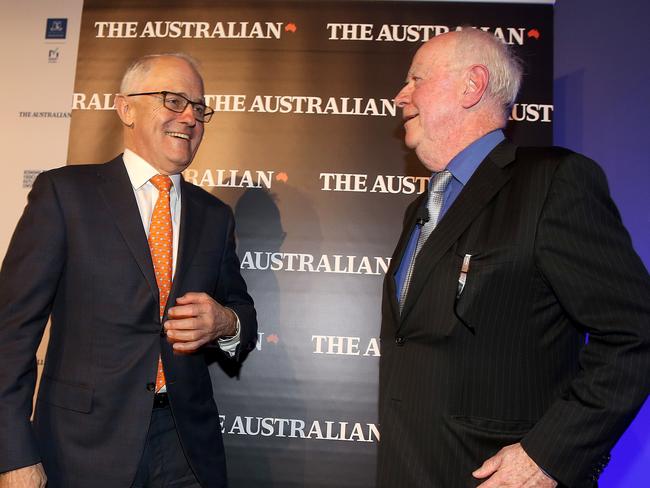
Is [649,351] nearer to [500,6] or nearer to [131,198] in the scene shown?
[131,198]

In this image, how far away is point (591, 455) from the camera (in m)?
1.34

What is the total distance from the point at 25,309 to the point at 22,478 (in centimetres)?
53

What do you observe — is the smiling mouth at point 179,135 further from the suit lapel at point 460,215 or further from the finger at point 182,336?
the suit lapel at point 460,215

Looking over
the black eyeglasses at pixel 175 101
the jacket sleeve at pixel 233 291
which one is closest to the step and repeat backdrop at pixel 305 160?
the jacket sleeve at pixel 233 291

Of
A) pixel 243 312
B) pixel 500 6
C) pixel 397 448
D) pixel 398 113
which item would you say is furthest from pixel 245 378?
pixel 500 6

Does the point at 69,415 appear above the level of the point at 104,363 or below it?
below

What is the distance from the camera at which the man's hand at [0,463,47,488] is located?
174cm

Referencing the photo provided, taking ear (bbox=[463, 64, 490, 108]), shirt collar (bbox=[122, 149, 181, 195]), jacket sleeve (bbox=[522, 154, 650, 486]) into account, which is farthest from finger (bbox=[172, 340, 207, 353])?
ear (bbox=[463, 64, 490, 108])

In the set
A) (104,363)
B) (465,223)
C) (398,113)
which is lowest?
(104,363)

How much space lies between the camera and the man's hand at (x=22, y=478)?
1735mm

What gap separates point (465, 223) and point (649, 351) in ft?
1.86

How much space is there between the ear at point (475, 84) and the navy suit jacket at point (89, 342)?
1.19 m

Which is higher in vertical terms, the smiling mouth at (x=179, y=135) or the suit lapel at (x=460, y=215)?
the smiling mouth at (x=179, y=135)

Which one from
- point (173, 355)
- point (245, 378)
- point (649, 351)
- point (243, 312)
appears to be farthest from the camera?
point (245, 378)
